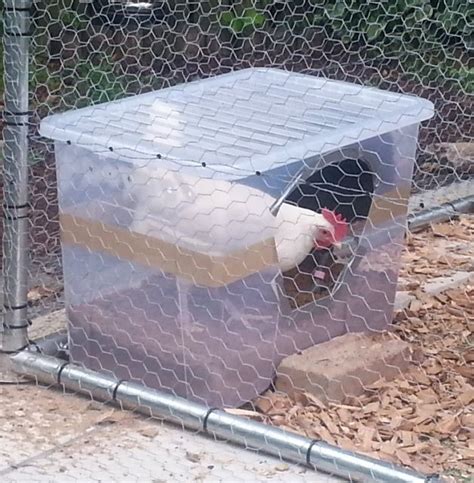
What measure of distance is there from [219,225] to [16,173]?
45 cm

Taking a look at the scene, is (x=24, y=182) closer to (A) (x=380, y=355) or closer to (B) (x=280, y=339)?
(B) (x=280, y=339)

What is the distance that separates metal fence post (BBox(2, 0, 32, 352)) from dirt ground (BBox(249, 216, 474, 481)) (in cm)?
50

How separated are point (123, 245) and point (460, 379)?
2.21ft

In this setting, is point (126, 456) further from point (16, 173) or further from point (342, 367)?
point (16, 173)

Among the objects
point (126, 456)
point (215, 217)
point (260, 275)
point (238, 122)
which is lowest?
point (126, 456)

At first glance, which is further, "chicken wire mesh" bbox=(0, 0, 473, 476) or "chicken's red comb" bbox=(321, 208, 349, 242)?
"chicken's red comb" bbox=(321, 208, 349, 242)

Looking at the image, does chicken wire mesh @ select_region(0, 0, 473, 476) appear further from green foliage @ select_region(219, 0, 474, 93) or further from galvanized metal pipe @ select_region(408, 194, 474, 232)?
green foliage @ select_region(219, 0, 474, 93)

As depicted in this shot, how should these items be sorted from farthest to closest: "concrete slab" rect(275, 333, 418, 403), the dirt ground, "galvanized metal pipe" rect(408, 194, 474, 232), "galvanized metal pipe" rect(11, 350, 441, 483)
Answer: "galvanized metal pipe" rect(408, 194, 474, 232)
"concrete slab" rect(275, 333, 418, 403)
the dirt ground
"galvanized metal pipe" rect(11, 350, 441, 483)

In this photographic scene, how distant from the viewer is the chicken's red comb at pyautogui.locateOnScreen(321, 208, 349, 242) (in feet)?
6.70

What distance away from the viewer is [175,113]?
7.15 ft

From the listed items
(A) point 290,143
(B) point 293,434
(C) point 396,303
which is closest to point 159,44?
(C) point 396,303

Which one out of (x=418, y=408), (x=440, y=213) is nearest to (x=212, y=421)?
(x=418, y=408)

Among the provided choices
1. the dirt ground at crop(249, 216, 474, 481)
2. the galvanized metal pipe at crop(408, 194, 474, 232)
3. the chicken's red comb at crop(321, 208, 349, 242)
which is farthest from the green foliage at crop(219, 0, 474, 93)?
the chicken's red comb at crop(321, 208, 349, 242)

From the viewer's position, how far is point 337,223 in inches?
80.5
